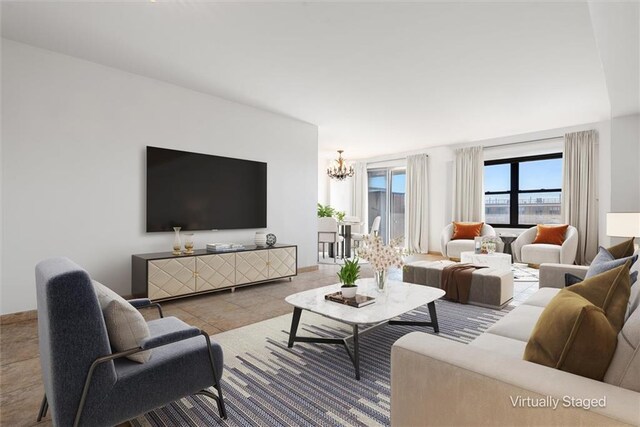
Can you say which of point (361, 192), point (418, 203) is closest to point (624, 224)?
point (418, 203)

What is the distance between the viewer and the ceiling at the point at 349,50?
8.64 feet

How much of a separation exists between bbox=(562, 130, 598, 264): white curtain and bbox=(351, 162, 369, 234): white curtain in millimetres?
4637

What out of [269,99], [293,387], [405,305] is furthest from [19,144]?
[405,305]

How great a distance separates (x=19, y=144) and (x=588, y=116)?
25.0 ft

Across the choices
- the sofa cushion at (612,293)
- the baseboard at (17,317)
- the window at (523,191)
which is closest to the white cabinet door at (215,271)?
the baseboard at (17,317)

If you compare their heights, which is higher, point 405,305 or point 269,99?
point 269,99

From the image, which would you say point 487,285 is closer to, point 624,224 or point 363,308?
point 624,224

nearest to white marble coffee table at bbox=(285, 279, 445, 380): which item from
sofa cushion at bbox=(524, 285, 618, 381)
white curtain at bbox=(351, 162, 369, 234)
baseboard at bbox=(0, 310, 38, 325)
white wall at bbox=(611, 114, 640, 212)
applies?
sofa cushion at bbox=(524, 285, 618, 381)

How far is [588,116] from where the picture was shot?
212 inches

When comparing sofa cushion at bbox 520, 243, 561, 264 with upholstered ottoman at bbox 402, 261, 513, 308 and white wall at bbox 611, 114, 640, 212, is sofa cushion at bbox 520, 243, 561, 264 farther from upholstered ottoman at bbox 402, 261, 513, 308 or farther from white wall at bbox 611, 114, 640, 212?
upholstered ottoman at bbox 402, 261, 513, 308

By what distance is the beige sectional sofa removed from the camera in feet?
2.90

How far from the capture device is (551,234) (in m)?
5.84

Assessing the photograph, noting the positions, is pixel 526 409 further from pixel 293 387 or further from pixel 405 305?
pixel 405 305

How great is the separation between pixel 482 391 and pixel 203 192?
4.02 meters
